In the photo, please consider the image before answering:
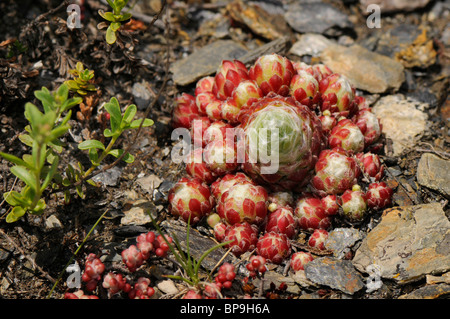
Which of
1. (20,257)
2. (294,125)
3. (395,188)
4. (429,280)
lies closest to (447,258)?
(429,280)

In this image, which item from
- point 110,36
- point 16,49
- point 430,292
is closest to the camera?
point 430,292

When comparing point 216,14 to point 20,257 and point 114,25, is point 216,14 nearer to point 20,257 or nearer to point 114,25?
point 114,25

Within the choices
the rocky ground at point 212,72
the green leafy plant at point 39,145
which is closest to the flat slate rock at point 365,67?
the rocky ground at point 212,72

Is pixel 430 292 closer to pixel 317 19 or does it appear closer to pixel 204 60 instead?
pixel 204 60

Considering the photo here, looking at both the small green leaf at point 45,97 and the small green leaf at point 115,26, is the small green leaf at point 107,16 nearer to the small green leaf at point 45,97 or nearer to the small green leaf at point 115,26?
the small green leaf at point 115,26

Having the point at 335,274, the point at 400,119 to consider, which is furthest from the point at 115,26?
the point at 400,119

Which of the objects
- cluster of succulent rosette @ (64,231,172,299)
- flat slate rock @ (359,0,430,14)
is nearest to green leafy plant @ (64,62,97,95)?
cluster of succulent rosette @ (64,231,172,299)

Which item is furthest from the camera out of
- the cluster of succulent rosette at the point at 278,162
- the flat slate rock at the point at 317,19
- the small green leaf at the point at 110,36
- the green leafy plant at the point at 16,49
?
the flat slate rock at the point at 317,19
